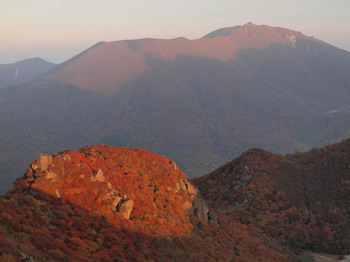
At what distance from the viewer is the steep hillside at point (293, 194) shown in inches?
1667

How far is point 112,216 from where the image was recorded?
80.0ft

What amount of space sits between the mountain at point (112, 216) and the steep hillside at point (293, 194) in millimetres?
7108

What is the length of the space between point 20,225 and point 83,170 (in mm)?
9151

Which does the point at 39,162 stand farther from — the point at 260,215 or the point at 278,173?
the point at 278,173

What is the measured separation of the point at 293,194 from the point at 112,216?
120 ft

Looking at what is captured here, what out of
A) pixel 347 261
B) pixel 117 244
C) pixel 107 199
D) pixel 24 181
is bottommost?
pixel 347 261

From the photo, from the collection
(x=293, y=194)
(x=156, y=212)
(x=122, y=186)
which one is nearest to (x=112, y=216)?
(x=122, y=186)

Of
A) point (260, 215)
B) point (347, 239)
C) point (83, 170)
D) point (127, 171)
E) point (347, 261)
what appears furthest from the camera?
point (260, 215)

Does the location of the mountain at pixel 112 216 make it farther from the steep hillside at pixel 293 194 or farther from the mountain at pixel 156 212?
the steep hillside at pixel 293 194

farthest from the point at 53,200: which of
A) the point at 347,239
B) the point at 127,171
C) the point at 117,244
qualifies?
the point at 347,239

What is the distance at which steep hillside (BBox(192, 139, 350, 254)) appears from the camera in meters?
42.3

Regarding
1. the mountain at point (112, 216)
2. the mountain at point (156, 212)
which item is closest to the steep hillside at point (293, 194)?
the mountain at point (156, 212)

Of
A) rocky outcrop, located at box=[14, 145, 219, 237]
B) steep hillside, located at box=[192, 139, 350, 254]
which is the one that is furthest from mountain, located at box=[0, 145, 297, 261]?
steep hillside, located at box=[192, 139, 350, 254]

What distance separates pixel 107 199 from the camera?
83.7ft
